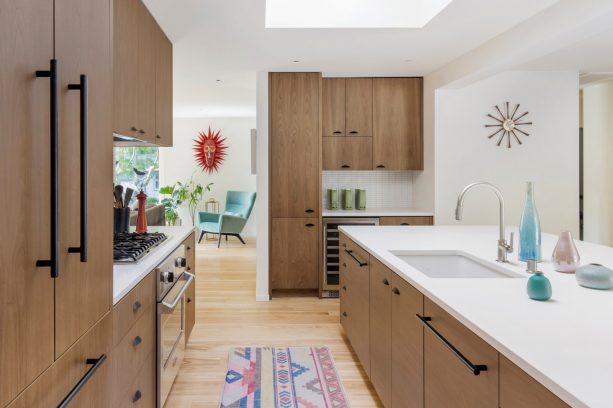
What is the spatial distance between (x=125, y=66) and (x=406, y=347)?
6.52ft

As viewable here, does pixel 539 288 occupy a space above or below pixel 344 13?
below

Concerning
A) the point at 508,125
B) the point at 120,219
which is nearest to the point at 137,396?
the point at 120,219

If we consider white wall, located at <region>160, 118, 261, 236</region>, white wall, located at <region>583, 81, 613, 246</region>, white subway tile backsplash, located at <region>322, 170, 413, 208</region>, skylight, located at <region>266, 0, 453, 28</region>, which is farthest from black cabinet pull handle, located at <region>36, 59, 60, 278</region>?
white wall, located at <region>160, 118, 261, 236</region>

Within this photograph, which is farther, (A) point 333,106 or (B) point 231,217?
(B) point 231,217

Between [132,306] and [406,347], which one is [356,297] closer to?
[406,347]

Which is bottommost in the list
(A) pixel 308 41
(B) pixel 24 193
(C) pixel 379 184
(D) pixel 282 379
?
(D) pixel 282 379

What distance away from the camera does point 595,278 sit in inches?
57.9

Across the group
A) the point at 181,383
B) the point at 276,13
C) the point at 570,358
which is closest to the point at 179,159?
the point at 276,13

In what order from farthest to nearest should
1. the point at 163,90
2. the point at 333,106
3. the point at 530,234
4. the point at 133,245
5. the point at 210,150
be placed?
the point at 210,150, the point at 333,106, the point at 163,90, the point at 133,245, the point at 530,234

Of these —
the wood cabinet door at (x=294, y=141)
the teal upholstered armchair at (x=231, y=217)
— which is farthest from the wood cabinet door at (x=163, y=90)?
the teal upholstered armchair at (x=231, y=217)

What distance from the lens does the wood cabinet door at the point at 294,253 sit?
4.61 meters

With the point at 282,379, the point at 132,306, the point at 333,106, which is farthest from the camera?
the point at 333,106

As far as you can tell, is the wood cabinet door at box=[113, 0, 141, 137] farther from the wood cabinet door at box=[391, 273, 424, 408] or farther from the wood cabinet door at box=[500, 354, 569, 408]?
the wood cabinet door at box=[500, 354, 569, 408]

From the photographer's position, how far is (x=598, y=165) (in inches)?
221
